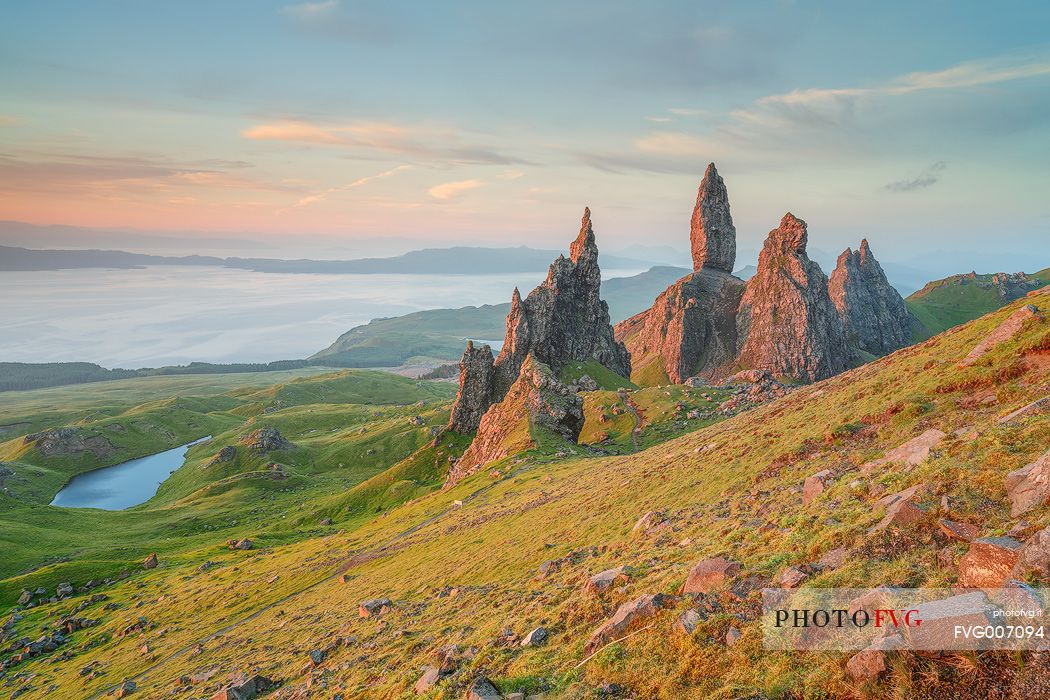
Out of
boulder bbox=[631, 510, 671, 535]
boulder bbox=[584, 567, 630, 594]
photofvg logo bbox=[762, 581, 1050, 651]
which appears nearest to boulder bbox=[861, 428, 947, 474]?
photofvg logo bbox=[762, 581, 1050, 651]

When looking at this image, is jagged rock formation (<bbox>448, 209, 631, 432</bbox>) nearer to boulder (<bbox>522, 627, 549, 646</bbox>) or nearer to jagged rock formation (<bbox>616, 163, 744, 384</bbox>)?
jagged rock formation (<bbox>616, 163, 744, 384</bbox>)

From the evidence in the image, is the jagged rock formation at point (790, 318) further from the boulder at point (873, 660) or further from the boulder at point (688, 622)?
the boulder at point (873, 660)

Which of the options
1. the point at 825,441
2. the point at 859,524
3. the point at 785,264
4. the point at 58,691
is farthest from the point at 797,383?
the point at 58,691

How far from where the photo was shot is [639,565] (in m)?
24.4

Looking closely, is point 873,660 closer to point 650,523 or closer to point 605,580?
point 605,580

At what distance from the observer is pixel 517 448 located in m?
81.5

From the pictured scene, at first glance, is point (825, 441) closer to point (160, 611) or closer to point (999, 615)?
point (999, 615)

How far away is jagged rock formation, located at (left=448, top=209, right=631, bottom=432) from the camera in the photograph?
402 ft

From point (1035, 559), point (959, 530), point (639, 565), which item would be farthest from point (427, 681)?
point (1035, 559)

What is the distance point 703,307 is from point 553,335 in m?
56.4

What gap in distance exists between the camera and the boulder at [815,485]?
26297mm

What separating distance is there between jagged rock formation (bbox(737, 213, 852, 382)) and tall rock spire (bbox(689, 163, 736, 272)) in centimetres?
2333

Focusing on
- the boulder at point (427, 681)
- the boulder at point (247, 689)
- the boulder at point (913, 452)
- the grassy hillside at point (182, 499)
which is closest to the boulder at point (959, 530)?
the boulder at point (913, 452)

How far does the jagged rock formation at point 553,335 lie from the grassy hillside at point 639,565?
51.6m
